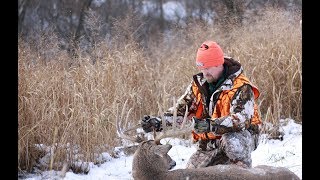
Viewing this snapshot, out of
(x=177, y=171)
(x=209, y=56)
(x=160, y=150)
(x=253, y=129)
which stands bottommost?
(x=177, y=171)

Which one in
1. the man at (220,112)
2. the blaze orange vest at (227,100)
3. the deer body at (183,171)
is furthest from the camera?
the blaze orange vest at (227,100)

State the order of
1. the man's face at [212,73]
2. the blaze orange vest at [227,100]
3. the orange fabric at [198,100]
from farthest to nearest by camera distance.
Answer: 1. the orange fabric at [198,100]
2. the man's face at [212,73]
3. the blaze orange vest at [227,100]

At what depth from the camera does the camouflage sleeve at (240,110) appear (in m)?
3.78

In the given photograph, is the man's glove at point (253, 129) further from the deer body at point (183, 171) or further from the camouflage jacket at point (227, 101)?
the deer body at point (183, 171)

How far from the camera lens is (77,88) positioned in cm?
567

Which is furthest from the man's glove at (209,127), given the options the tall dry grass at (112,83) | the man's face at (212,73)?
the tall dry grass at (112,83)

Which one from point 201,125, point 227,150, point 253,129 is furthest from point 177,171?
point 253,129

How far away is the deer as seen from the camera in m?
3.56

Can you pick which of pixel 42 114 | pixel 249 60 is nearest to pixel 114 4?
pixel 249 60

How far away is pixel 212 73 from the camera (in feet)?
13.4

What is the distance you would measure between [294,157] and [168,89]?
195cm

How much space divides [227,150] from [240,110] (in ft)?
1.01

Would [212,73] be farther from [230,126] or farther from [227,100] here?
[230,126]
